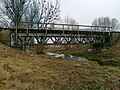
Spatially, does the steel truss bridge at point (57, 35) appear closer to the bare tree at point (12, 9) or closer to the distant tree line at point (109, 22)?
the bare tree at point (12, 9)

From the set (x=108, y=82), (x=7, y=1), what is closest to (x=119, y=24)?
(x=7, y=1)

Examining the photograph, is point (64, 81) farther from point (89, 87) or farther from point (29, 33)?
point (29, 33)

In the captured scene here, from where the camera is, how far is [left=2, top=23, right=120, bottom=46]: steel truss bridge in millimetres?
29595

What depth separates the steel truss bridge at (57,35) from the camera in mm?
29595

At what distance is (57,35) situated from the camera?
3284 centimetres

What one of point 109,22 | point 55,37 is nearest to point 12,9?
point 55,37

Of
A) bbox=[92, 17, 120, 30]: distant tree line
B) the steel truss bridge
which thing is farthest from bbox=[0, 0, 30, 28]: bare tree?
bbox=[92, 17, 120, 30]: distant tree line

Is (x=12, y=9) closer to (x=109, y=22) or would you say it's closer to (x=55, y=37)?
(x=55, y=37)

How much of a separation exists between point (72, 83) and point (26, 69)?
3532 mm

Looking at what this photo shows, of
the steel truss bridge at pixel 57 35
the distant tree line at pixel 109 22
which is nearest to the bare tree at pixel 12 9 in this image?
the steel truss bridge at pixel 57 35

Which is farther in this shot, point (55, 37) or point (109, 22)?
point (109, 22)

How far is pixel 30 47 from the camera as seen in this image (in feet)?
105

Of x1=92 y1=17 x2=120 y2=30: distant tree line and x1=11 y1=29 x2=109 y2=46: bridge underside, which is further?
x1=92 y1=17 x2=120 y2=30: distant tree line

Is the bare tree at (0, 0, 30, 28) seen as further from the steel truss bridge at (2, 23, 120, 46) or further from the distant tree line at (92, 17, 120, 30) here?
the distant tree line at (92, 17, 120, 30)
